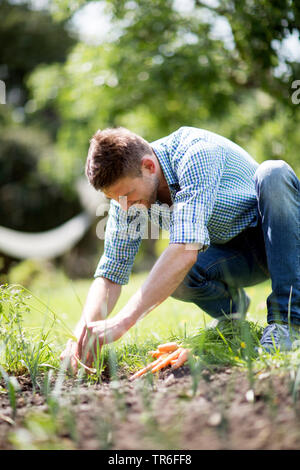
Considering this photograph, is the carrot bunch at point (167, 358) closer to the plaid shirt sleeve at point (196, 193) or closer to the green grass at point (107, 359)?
the green grass at point (107, 359)

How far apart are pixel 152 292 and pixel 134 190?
508 mm

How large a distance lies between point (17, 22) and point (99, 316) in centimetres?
1730

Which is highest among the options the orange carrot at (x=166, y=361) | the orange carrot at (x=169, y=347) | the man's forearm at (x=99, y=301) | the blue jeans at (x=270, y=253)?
the blue jeans at (x=270, y=253)

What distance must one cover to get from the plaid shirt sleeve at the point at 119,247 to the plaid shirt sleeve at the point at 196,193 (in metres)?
0.40

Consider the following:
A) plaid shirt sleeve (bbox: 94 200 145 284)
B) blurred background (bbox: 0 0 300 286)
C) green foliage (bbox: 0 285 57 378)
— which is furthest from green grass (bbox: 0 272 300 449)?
blurred background (bbox: 0 0 300 286)

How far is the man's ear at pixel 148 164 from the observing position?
72.9 inches

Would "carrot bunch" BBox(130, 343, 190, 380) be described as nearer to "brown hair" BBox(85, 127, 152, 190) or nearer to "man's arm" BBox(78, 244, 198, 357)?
"man's arm" BBox(78, 244, 198, 357)

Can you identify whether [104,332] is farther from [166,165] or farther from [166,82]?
[166,82]

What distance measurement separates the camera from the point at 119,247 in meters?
2.06

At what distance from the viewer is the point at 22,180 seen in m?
11.5

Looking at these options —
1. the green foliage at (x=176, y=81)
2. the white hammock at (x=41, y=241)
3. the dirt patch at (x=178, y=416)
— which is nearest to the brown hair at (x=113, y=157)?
the dirt patch at (x=178, y=416)

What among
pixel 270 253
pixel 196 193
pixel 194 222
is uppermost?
pixel 196 193

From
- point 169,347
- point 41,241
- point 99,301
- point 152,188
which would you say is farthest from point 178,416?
point 41,241
